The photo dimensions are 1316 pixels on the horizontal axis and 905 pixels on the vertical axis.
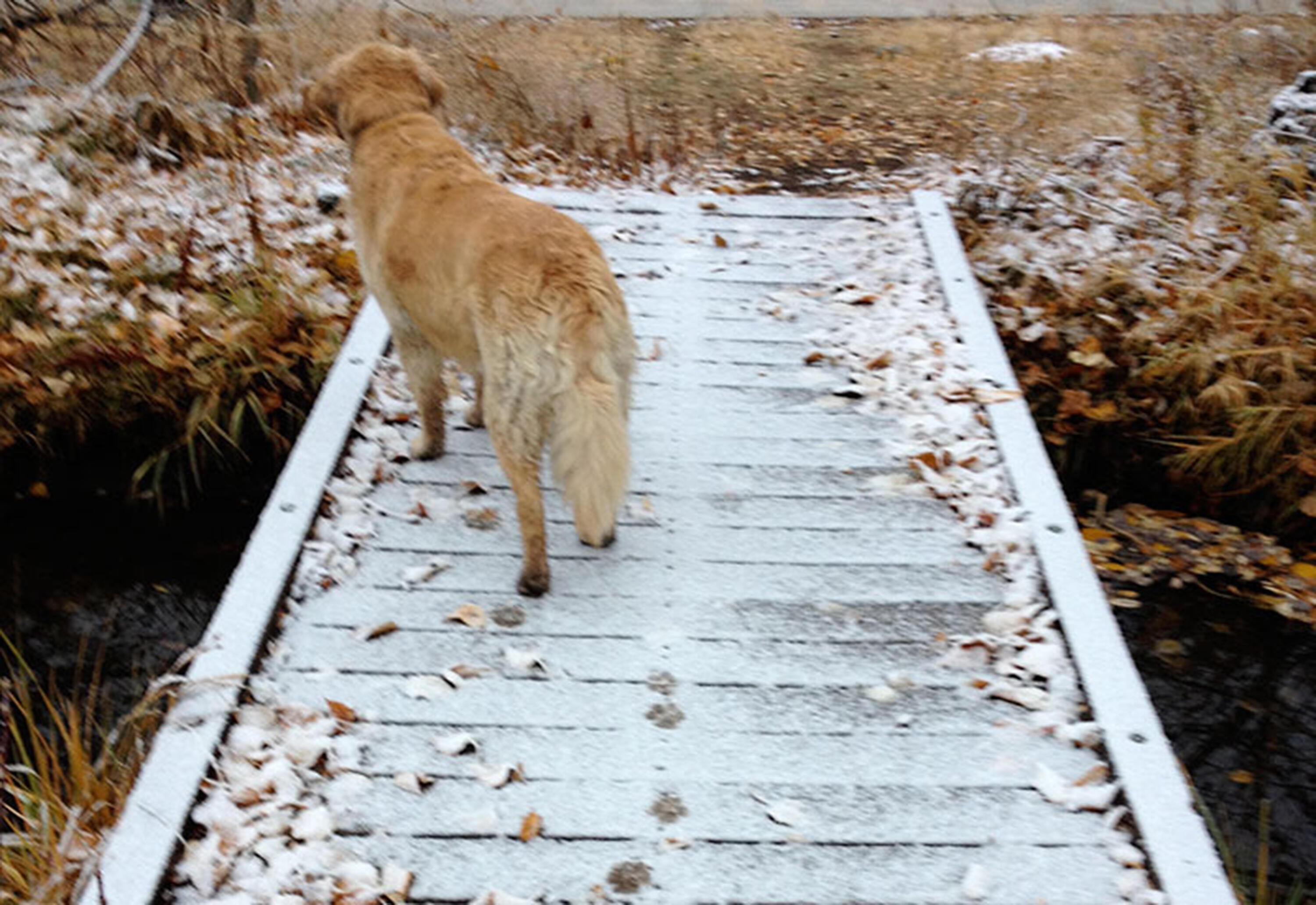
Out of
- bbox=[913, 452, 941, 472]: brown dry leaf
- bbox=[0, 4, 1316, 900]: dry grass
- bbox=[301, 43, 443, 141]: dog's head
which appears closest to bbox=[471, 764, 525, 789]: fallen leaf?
bbox=[0, 4, 1316, 900]: dry grass

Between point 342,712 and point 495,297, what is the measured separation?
135 cm

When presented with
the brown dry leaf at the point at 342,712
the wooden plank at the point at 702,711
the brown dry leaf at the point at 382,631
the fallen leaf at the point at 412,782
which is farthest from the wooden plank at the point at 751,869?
the brown dry leaf at the point at 382,631

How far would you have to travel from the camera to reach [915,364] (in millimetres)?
4844

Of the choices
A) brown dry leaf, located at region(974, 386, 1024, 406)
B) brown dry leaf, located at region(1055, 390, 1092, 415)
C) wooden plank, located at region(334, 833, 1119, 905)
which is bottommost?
brown dry leaf, located at region(1055, 390, 1092, 415)

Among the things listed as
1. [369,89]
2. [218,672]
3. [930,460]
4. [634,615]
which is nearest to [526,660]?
[634,615]

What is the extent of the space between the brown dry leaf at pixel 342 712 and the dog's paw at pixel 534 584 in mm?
704

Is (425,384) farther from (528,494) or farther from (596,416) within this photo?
(596,416)

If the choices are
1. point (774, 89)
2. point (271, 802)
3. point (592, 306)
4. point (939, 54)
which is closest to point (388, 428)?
point (592, 306)

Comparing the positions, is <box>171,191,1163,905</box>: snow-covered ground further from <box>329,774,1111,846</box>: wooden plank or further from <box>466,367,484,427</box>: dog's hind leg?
<box>466,367,484,427</box>: dog's hind leg

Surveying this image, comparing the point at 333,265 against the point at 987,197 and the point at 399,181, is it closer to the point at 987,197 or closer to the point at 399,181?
the point at 399,181

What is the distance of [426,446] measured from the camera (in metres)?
4.25

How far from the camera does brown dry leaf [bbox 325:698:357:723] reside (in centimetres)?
306

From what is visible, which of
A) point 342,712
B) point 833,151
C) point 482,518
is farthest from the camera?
point 833,151

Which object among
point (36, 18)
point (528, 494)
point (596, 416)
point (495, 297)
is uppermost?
point (36, 18)
